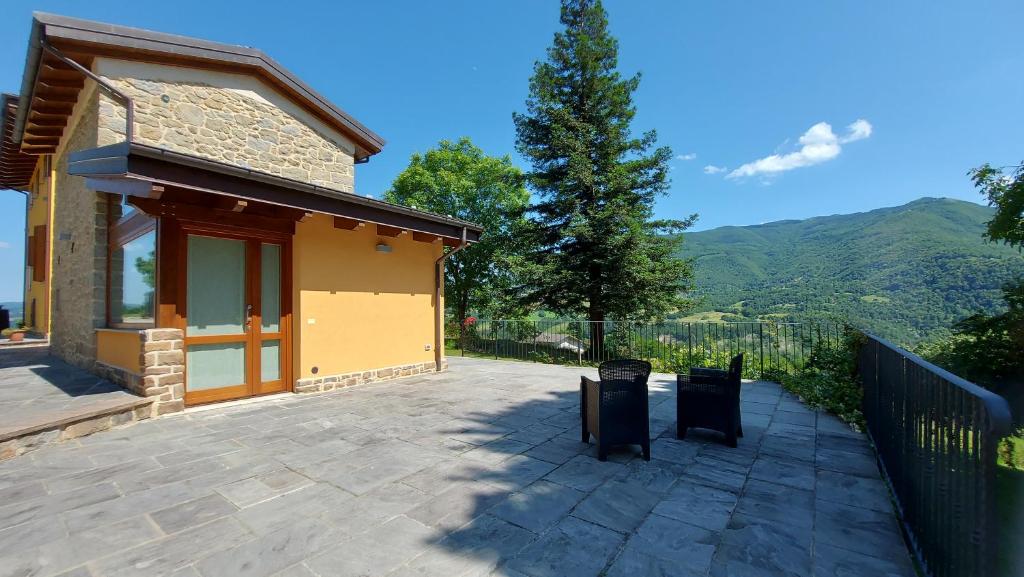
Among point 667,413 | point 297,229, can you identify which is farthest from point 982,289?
point 297,229

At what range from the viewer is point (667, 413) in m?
5.04

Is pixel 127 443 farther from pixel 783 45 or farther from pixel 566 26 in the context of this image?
pixel 566 26

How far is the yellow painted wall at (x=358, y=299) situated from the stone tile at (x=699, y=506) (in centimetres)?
515

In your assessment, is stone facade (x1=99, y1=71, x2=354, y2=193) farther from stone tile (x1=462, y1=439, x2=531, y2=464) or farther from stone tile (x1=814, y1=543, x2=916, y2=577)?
stone tile (x1=814, y1=543, x2=916, y2=577)

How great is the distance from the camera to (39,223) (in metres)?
10.7

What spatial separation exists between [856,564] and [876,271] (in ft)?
153

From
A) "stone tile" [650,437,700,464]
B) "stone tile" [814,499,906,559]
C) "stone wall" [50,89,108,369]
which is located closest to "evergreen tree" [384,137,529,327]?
"stone wall" [50,89,108,369]

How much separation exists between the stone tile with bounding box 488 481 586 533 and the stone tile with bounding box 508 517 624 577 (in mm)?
104

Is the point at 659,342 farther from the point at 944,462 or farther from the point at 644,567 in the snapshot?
the point at 644,567

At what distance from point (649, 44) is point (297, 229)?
35.3ft

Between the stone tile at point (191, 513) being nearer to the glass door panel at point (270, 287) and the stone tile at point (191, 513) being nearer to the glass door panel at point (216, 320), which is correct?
the glass door panel at point (216, 320)

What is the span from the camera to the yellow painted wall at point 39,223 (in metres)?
9.43

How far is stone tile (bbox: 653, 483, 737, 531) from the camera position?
2.46 metres

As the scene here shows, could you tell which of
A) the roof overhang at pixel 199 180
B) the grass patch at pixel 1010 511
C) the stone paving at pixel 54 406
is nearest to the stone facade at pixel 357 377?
the stone paving at pixel 54 406
